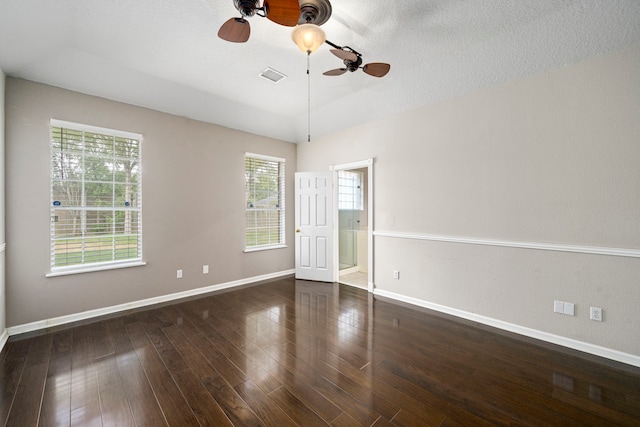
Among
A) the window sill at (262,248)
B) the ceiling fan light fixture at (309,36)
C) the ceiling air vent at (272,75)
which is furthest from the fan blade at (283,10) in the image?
the window sill at (262,248)

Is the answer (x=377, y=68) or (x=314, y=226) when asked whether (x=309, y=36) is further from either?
(x=314, y=226)

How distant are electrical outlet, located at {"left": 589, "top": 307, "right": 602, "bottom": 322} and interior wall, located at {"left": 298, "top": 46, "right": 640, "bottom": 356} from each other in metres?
0.03

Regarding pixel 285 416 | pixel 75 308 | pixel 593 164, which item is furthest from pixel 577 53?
pixel 75 308

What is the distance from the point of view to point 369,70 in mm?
2465

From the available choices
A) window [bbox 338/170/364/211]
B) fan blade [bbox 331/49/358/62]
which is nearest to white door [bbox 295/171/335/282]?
window [bbox 338/170/364/211]

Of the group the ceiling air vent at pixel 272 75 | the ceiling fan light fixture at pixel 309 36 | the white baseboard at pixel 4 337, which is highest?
the ceiling air vent at pixel 272 75

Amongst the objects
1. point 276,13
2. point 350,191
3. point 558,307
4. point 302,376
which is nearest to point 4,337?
point 302,376

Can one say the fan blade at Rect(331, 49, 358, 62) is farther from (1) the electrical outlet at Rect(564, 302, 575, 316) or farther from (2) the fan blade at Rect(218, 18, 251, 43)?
(1) the electrical outlet at Rect(564, 302, 575, 316)

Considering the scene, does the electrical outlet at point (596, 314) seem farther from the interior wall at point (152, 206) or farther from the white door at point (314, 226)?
the interior wall at point (152, 206)

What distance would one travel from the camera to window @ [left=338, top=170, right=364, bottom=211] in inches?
222

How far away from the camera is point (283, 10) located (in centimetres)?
169

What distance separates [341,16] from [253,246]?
3796 millimetres

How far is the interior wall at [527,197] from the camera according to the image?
242 cm

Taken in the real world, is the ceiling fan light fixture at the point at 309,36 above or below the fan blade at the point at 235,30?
above
